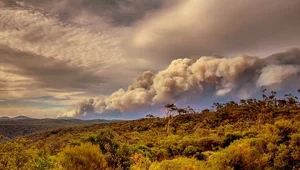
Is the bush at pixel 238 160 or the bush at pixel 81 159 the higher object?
the bush at pixel 81 159

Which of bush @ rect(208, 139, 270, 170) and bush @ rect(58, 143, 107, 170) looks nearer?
bush @ rect(58, 143, 107, 170)

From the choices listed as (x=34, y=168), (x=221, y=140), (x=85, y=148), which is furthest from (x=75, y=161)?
(x=221, y=140)

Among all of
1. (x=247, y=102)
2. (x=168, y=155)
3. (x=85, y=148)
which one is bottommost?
(x=168, y=155)

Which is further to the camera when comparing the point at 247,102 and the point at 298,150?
the point at 247,102

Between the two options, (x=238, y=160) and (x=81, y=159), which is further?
(x=238, y=160)

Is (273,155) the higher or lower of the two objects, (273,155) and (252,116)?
the lower

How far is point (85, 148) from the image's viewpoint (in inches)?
770

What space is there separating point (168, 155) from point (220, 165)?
63.9 feet

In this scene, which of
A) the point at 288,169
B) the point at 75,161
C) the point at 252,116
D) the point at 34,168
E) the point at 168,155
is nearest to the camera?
the point at 75,161

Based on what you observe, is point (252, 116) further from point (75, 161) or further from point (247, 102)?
point (75, 161)

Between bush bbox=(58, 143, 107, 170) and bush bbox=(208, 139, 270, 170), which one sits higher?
bush bbox=(58, 143, 107, 170)

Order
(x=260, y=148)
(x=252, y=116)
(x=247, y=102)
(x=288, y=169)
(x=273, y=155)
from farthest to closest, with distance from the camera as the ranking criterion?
(x=247, y=102), (x=252, y=116), (x=260, y=148), (x=273, y=155), (x=288, y=169)

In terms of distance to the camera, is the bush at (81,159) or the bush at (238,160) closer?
the bush at (81,159)

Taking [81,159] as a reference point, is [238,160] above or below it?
below
